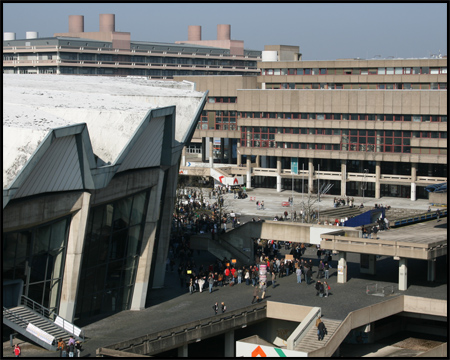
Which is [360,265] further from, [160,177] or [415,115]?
[415,115]

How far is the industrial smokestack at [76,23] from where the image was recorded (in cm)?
18641

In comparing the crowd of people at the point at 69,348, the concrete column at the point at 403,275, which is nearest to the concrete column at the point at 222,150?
the concrete column at the point at 403,275

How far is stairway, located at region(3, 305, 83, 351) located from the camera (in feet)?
128

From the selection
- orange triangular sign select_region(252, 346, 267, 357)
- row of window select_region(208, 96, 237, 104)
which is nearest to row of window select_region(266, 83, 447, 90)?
row of window select_region(208, 96, 237, 104)

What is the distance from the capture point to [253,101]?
336ft

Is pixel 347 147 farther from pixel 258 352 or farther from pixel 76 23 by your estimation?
pixel 76 23

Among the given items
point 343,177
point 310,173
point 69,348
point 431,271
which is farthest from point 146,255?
point 310,173

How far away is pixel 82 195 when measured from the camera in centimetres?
4106

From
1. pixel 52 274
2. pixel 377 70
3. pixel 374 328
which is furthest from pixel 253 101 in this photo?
pixel 52 274

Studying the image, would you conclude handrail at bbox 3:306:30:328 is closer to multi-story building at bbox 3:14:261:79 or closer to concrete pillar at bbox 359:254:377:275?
concrete pillar at bbox 359:254:377:275

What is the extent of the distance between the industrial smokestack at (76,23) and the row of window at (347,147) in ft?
301

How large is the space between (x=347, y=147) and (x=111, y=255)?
5626 centimetres

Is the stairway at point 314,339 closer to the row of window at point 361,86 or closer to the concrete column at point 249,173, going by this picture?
the row of window at point 361,86

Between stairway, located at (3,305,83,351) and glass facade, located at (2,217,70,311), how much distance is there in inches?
36.7
